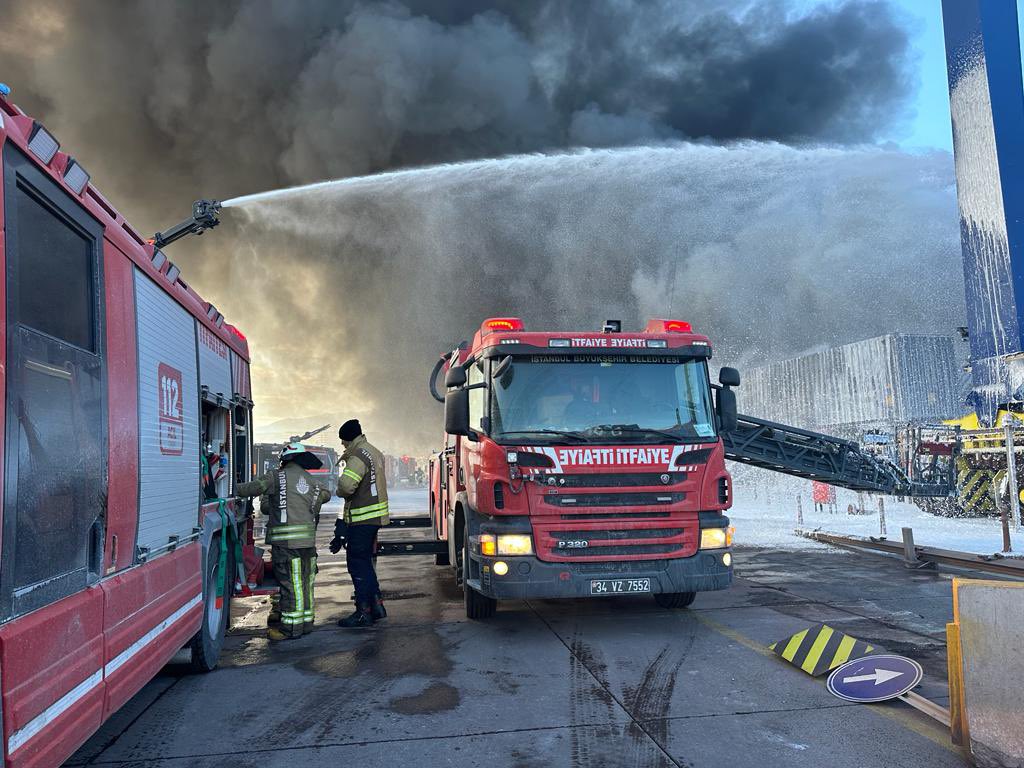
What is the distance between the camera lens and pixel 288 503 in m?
6.43

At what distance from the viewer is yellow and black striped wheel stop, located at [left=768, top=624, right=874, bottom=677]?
4944mm

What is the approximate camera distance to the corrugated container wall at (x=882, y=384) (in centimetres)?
2262

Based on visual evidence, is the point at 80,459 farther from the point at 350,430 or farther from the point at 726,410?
the point at 726,410

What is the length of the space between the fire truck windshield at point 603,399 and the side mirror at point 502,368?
1.1 inches

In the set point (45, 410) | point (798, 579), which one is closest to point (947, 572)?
point (798, 579)

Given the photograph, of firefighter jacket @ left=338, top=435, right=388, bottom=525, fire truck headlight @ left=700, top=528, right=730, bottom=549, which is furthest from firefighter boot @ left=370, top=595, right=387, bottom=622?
fire truck headlight @ left=700, top=528, right=730, bottom=549

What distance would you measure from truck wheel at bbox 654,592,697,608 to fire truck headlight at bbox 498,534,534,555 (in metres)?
2.06

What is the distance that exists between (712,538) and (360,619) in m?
3.33

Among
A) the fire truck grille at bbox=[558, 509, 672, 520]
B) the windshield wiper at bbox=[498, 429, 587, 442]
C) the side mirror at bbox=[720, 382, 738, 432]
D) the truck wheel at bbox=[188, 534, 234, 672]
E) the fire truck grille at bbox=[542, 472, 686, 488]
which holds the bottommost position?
the truck wheel at bbox=[188, 534, 234, 672]

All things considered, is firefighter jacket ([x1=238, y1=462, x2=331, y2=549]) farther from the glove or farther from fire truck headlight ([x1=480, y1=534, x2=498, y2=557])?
fire truck headlight ([x1=480, y1=534, x2=498, y2=557])

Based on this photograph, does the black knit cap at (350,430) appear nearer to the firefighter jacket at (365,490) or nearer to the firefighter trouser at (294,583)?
the firefighter jacket at (365,490)

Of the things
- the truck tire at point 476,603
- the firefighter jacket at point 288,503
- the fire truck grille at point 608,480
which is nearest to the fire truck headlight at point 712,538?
the fire truck grille at point 608,480

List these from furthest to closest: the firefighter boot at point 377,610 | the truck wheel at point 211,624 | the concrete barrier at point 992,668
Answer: the firefighter boot at point 377,610 → the truck wheel at point 211,624 → the concrete barrier at point 992,668

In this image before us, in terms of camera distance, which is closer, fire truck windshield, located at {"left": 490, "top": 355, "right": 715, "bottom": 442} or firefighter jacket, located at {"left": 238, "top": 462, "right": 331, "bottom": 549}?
fire truck windshield, located at {"left": 490, "top": 355, "right": 715, "bottom": 442}
